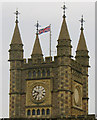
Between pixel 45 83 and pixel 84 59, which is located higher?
pixel 84 59

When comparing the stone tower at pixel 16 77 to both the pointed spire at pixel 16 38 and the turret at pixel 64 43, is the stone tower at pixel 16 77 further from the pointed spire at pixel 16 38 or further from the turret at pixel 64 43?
the turret at pixel 64 43

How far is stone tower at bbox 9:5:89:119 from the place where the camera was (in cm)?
13600

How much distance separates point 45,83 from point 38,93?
2.11 metres

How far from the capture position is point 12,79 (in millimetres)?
140250

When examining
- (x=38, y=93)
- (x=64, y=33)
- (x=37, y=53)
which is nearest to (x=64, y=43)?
(x=64, y=33)

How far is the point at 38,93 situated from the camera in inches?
5438

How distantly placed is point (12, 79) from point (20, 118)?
24.0 ft

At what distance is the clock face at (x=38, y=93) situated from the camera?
137750mm

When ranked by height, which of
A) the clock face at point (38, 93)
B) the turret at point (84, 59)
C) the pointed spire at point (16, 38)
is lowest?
the clock face at point (38, 93)

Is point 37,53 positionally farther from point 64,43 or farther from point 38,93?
point 38,93

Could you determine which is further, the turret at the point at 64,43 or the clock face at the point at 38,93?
the clock face at the point at 38,93

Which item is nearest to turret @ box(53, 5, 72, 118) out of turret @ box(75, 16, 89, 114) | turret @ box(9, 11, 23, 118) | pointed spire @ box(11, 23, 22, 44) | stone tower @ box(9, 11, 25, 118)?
stone tower @ box(9, 11, 25, 118)

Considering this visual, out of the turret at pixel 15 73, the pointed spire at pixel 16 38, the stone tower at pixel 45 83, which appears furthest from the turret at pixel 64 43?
the pointed spire at pixel 16 38

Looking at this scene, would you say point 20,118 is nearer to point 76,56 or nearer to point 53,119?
point 53,119
